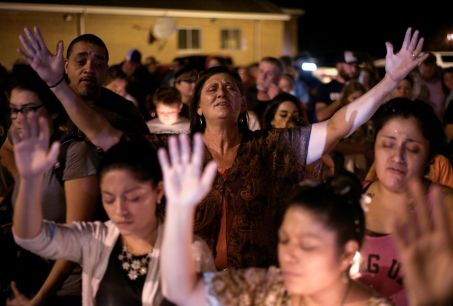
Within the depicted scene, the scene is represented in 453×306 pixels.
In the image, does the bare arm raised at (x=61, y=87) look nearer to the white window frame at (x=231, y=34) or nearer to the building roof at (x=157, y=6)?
the building roof at (x=157, y=6)

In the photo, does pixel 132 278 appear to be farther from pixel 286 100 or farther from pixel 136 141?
pixel 286 100

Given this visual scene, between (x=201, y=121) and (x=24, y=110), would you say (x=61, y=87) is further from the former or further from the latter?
(x=201, y=121)

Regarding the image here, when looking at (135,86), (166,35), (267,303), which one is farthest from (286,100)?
(166,35)

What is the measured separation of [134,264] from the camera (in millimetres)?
2830

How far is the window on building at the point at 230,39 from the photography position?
80.0 ft

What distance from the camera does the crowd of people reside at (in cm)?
239

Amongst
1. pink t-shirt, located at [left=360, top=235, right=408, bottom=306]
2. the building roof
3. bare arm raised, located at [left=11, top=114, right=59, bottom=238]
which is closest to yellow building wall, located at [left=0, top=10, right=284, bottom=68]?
the building roof

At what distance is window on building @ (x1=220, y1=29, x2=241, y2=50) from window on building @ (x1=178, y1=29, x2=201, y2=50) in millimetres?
1025

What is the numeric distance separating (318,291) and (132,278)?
0.82 m

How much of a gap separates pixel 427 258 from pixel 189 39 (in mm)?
22179

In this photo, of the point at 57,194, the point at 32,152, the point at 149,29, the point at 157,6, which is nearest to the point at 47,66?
the point at 57,194

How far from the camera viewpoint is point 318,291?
254 centimetres

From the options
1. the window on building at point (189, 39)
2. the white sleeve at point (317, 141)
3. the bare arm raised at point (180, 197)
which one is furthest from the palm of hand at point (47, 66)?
the window on building at point (189, 39)

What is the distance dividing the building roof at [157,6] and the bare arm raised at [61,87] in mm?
15410
